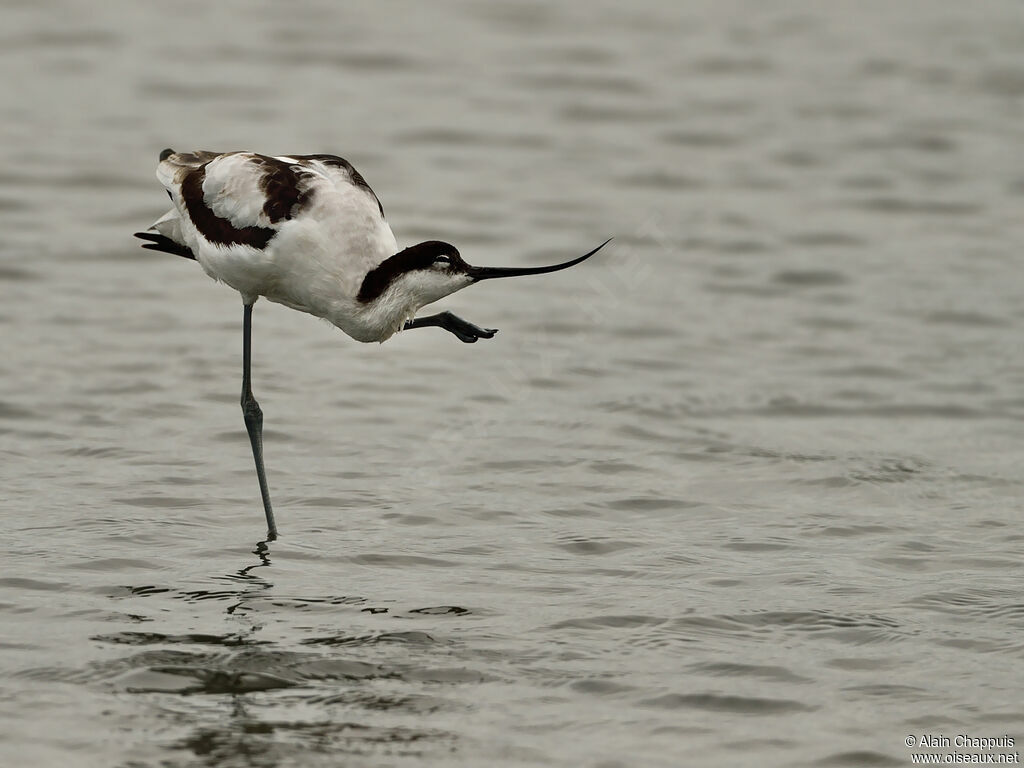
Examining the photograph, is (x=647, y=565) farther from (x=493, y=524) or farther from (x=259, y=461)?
(x=259, y=461)

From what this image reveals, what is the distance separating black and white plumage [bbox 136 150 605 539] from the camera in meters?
7.23

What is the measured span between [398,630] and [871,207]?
8626 mm

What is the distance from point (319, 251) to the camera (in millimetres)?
7438

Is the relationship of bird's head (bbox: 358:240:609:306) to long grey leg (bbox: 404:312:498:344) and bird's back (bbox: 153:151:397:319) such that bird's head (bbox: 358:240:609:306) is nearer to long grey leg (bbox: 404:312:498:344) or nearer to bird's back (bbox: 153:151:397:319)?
bird's back (bbox: 153:151:397:319)

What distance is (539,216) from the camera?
14.0m

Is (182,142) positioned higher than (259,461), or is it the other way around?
(182,142)

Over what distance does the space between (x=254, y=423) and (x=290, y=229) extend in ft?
4.75

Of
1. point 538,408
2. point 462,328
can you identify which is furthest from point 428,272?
point 538,408

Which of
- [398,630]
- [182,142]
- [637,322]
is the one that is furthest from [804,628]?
[182,142]

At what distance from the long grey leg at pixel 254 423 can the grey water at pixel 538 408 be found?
0.17 meters

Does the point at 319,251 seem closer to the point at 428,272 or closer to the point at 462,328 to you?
the point at 428,272

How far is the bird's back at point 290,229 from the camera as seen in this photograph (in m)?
7.44

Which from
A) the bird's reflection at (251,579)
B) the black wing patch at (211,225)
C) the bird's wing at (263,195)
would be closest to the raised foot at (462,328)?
the bird's wing at (263,195)

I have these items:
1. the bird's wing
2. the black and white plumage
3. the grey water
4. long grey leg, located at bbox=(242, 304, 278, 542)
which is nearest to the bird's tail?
the bird's wing
